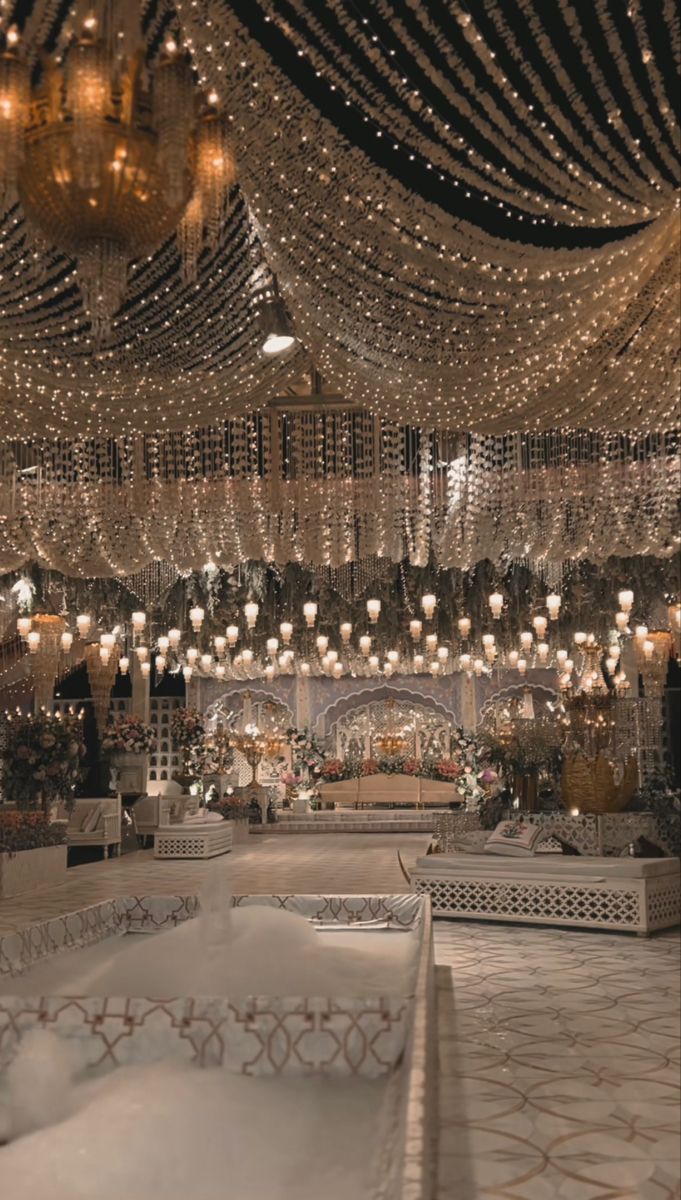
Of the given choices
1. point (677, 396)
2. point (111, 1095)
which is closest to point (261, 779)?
point (677, 396)

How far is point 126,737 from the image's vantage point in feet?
45.4

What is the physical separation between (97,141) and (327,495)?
5.09 m

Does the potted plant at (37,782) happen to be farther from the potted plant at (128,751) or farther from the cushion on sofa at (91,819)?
the potted plant at (128,751)

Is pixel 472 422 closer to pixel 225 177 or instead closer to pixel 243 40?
pixel 243 40

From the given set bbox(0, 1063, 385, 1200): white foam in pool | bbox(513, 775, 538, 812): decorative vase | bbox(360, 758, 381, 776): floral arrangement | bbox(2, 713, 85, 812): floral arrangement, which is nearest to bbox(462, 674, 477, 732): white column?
bbox(360, 758, 381, 776): floral arrangement

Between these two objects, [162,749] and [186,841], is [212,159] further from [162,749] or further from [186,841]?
[162,749]

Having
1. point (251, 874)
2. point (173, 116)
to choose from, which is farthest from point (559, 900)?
point (173, 116)

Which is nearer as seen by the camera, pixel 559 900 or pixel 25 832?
pixel 559 900

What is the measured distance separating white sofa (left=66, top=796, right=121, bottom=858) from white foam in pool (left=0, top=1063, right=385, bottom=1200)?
10631 mm

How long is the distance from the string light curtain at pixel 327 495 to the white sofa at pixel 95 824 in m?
6.02

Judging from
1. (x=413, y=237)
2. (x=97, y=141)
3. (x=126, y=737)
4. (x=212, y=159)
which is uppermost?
(x=413, y=237)

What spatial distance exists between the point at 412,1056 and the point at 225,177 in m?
2.04

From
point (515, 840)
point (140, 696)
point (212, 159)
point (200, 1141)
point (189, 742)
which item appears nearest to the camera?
point (212, 159)

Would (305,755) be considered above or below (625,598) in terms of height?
below
